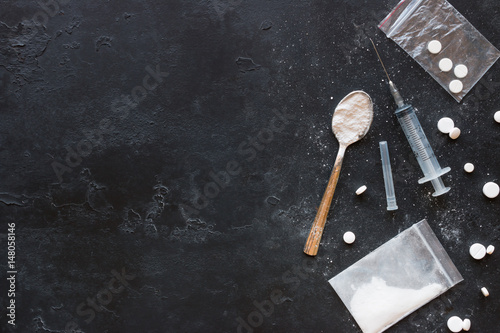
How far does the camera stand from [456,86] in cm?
207

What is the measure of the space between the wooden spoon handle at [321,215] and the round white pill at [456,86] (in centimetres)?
65

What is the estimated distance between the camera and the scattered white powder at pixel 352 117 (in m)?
2.06

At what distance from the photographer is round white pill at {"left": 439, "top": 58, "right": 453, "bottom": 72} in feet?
6.80

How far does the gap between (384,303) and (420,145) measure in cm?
85

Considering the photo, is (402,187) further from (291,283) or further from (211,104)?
(211,104)

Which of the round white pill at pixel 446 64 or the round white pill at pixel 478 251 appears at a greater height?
Result: the round white pill at pixel 446 64

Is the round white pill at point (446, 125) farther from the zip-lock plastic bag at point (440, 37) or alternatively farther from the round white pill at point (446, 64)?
the round white pill at point (446, 64)

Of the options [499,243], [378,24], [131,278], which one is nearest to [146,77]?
[131,278]

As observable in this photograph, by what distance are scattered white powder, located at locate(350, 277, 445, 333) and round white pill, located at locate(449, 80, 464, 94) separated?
3.34ft

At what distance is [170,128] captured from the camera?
2.09m

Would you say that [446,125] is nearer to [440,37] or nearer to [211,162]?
[440,37]

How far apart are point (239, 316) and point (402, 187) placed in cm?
110

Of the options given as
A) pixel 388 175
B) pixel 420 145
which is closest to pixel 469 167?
pixel 420 145

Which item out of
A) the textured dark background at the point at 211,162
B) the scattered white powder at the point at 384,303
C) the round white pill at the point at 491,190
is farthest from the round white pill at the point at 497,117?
the scattered white powder at the point at 384,303
